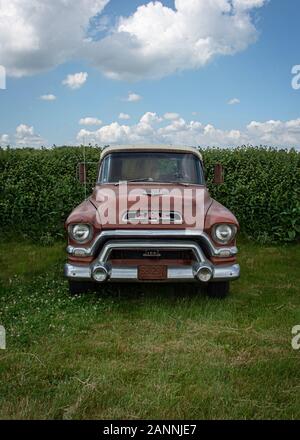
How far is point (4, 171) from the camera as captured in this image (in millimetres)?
9773

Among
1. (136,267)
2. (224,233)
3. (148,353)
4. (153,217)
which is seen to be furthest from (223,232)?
(148,353)

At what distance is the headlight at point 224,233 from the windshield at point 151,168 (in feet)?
4.01

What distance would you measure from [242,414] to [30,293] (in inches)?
135

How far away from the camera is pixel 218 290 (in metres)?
5.48

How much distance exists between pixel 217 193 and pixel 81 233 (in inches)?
206

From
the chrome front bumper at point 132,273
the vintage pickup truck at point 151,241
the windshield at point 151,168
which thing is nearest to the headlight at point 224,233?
the vintage pickup truck at point 151,241

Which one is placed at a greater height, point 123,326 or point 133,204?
point 133,204

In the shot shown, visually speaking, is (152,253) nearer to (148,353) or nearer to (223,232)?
(223,232)

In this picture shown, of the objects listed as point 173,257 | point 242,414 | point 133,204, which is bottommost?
point 242,414

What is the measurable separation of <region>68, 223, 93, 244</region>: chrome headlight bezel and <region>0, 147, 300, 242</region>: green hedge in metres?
4.29

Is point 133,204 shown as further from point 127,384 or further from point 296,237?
point 296,237

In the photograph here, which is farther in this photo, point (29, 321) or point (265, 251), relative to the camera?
point (265, 251)
